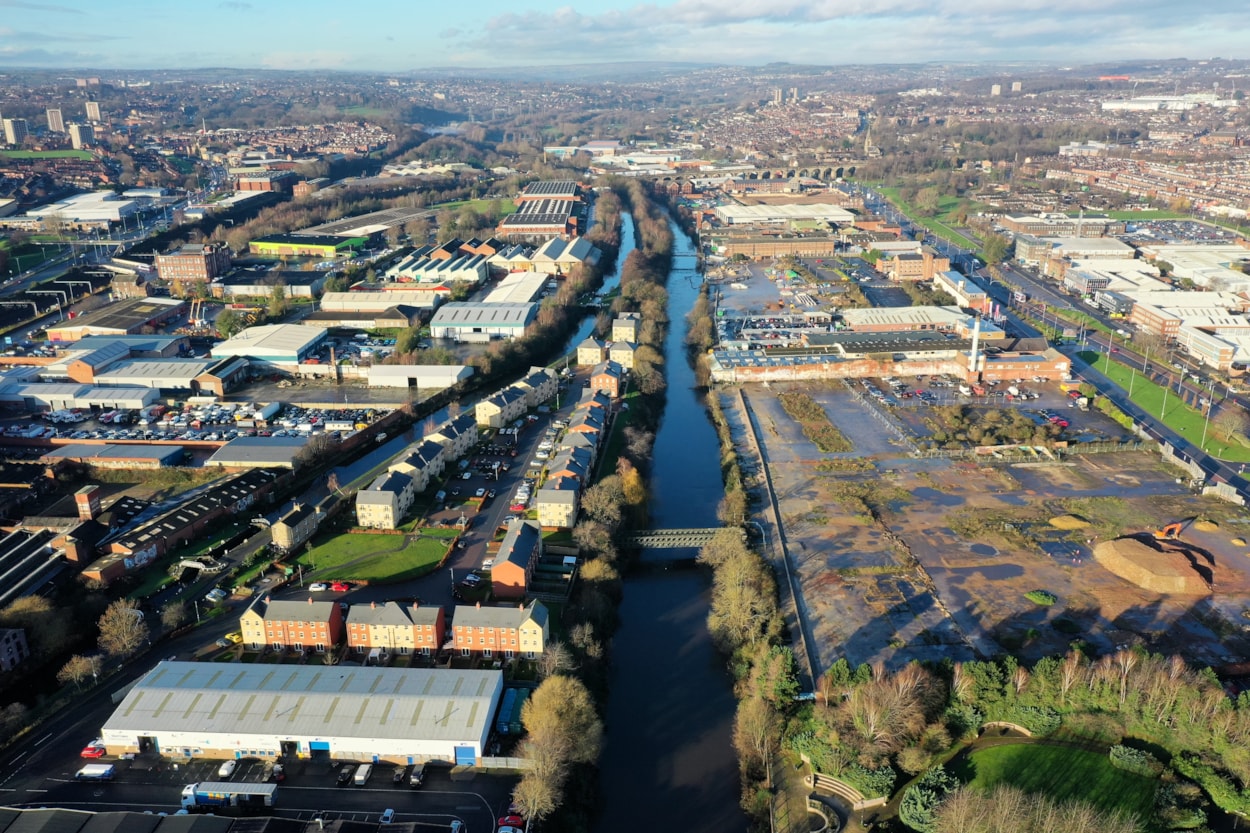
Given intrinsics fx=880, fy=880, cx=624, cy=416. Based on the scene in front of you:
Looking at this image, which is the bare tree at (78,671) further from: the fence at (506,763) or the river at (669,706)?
the river at (669,706)

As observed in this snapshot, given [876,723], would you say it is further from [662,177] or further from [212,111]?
[212,111]

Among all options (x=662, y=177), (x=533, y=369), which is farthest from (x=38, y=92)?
(x=533, y=369)

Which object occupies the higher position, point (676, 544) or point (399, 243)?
point (399, 243)

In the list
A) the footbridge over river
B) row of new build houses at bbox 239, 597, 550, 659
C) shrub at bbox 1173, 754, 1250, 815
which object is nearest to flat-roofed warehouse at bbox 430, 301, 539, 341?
the footbridge over river

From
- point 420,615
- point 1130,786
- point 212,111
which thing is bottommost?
point 1130,786

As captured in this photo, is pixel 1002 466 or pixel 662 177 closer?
pixel 1002 466

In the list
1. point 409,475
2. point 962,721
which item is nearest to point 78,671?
point 409,475

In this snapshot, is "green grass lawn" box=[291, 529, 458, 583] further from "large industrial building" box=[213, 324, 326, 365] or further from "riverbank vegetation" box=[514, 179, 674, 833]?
"large industrial building" box=[213, 324, 326, 365]
